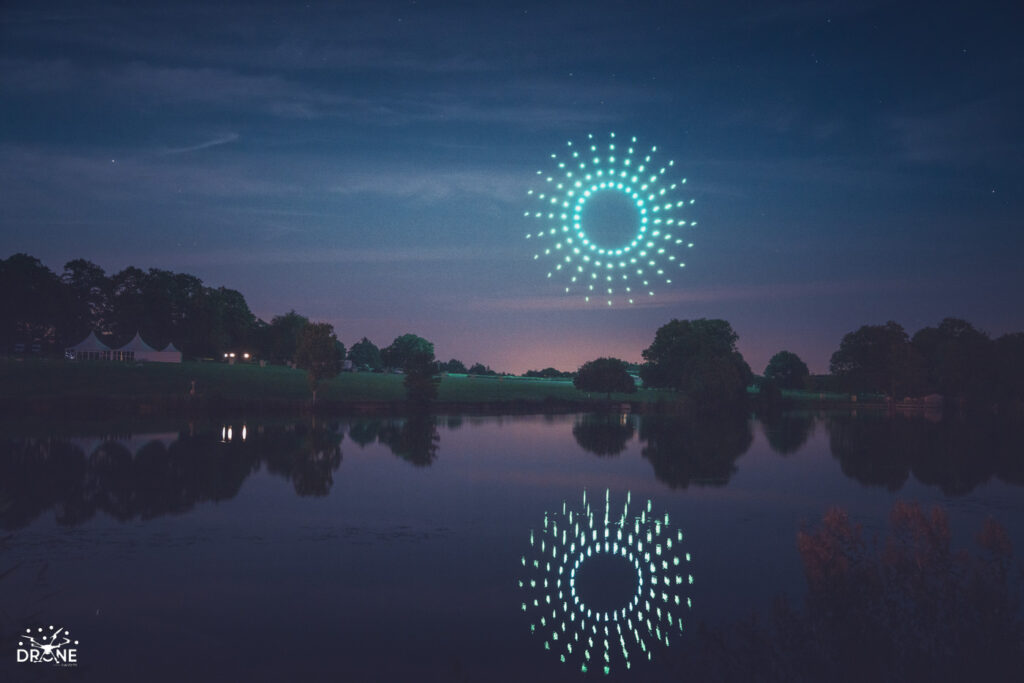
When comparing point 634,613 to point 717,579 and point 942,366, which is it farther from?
point 942,366

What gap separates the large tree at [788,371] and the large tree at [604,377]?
63.9 meters

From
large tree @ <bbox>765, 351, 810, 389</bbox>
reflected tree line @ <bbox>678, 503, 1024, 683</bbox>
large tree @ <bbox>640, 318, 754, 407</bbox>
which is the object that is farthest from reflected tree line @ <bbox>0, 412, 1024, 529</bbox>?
large tree @ <bbox>765, 351, 810, 389</bbox>

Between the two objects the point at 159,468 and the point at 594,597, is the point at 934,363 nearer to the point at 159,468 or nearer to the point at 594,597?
the point at 159,468

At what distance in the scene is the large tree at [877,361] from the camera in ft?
325

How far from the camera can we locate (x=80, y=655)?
9398mm

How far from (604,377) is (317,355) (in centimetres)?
4424

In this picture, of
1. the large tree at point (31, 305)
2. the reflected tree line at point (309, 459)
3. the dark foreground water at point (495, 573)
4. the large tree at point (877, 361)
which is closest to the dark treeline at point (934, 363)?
the large tree at point (877, 361)

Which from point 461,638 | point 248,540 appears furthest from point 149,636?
point 248,540

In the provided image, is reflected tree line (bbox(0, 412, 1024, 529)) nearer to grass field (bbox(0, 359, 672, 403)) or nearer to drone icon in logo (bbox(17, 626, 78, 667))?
drone icon in logo (bbox(17, 626, 78, 667))

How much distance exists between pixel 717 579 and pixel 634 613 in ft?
8.38

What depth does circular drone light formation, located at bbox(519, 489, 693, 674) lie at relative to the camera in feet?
33.8

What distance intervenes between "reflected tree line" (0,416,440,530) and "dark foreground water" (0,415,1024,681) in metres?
0.17

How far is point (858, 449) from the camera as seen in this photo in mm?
38938

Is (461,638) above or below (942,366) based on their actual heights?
below
